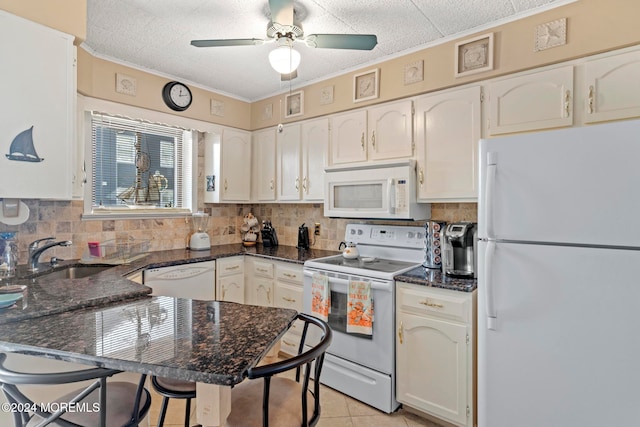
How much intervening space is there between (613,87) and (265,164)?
9.25 ft

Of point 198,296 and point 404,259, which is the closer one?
point 404,259

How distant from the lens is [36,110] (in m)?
1.78

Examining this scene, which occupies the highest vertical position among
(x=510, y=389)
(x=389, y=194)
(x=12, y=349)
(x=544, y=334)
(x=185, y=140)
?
(x=185, y=140)

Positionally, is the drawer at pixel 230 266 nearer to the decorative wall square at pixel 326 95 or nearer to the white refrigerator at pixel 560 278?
the decorative wall square at pixel 326 95

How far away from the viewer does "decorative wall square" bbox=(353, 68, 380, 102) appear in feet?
8.96

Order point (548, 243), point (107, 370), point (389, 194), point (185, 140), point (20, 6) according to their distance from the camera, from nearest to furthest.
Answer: point (107, 370), point (548, 243), point (20, 6), point (389, 194), point (185, 140)

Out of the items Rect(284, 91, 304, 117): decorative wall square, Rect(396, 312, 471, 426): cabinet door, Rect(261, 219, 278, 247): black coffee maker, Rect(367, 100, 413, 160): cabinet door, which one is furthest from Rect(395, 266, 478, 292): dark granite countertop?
Rect(284, 91, 304, 117): decorative wall square

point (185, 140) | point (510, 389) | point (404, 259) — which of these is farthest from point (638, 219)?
point (185, 140)

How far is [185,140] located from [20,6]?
Answer: 181 centimetres

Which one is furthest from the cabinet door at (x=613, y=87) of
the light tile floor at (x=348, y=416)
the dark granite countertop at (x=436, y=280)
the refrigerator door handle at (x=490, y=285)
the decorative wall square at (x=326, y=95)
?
the light tile floor at (x=348, y=416)

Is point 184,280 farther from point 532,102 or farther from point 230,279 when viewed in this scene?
point 532,102

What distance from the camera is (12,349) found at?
104cm

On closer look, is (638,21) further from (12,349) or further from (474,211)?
(12,349)

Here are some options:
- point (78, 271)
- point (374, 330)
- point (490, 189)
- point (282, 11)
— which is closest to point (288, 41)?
point (282, 11)
